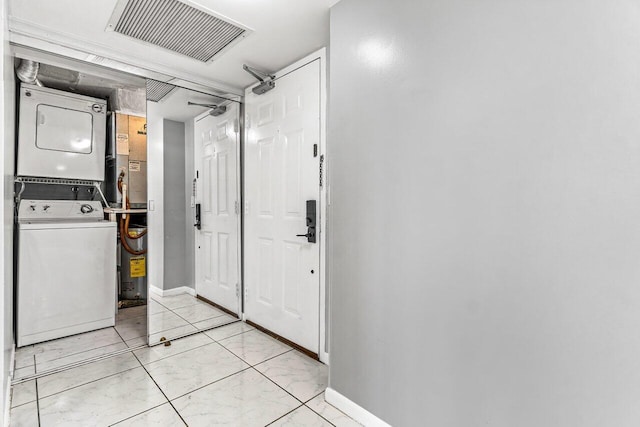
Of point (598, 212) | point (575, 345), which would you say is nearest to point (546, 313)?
point (575, 345)

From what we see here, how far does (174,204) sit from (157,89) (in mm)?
1087

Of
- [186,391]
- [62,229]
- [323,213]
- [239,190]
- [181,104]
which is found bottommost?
[186,391]

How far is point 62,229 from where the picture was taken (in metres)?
2.79

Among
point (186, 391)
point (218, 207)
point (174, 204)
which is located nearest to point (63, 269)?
point (174, 204)

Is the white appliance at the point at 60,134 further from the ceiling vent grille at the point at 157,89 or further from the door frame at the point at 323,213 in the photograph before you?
the door frame at the point at 323,213

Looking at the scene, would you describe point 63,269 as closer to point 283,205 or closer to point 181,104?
point 181,104

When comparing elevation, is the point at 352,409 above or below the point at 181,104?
below

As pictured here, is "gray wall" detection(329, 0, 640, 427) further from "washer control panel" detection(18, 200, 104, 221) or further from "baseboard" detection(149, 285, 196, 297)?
"washer control panel" detection(18, 200, 104, 221)

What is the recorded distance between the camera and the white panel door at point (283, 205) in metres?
2.48

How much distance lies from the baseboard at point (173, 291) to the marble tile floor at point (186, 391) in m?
0.52

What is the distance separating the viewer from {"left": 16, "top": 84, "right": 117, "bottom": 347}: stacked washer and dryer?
8.66 feet

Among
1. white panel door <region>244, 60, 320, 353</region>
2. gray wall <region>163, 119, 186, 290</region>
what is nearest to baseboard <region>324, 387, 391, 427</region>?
white panel door <region>244, 60, 320, 353</region>

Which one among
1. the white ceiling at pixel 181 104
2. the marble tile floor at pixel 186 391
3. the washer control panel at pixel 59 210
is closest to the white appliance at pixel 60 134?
the washer control panel at pixel 59 210

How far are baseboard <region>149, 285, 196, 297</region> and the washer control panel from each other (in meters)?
0.92
